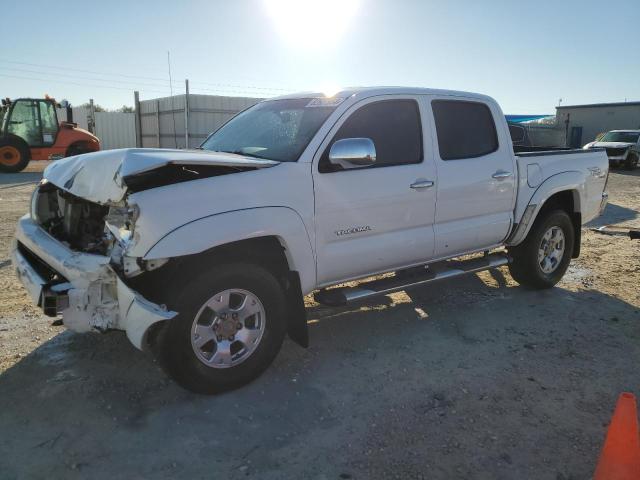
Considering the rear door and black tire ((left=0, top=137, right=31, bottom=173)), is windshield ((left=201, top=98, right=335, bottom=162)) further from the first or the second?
black tire ((left=0, top=137, right=31, bottom=173))

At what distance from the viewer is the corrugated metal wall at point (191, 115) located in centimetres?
2272

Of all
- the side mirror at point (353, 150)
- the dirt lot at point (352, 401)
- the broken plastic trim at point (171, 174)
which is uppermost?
the side mirror at point (353, 150)

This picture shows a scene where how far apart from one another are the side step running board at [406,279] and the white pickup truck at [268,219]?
0.07 feet

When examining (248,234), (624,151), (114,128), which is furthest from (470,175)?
(114,128)

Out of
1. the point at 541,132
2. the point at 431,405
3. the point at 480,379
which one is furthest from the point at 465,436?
the point at 541,132

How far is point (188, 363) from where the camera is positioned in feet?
10.7

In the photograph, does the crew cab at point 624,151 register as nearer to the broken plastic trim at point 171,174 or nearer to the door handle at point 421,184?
the door handle at point 421,184

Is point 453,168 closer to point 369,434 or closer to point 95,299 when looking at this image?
point 369,434

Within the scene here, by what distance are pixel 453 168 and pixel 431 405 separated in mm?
2121

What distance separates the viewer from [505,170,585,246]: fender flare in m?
5.34

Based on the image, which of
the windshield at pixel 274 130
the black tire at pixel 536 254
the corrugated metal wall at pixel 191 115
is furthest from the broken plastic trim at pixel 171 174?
the corrugated metal wall at pixel 191 115

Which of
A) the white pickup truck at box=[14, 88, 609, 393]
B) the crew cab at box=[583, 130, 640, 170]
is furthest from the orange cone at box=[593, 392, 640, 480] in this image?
the crew cab at box=[583, 130, 640, 170]

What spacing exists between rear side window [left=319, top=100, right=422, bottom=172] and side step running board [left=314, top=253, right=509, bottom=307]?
0.99m

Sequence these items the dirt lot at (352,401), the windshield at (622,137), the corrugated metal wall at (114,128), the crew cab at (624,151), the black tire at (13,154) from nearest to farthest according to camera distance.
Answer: the dirt lot at (352,401), the black tire at (13,154), the crew cab at (624,151), the windshield at (622,137), the corrugated metal wall at (114,128)
